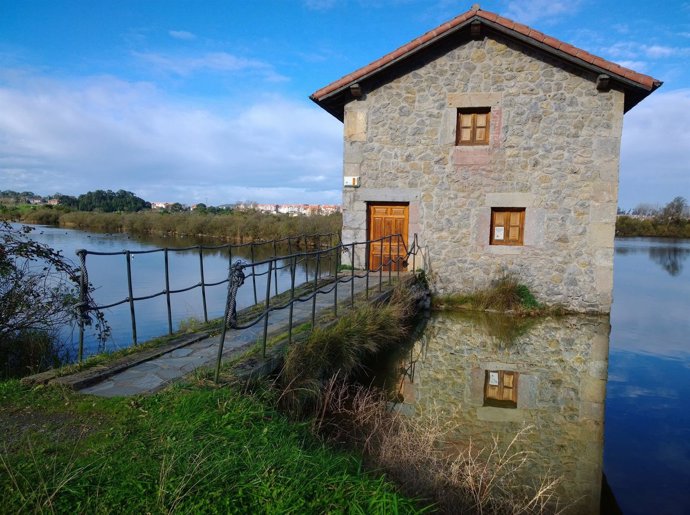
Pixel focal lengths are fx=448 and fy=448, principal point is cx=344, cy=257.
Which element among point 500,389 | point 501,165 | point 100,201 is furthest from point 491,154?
point 100,201

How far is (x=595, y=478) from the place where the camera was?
4164 mm

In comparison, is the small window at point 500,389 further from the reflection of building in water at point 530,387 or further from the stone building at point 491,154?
the stone building at point 491,154

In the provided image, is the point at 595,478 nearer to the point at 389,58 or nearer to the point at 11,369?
the point at 11,369

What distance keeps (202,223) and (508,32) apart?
25.9m

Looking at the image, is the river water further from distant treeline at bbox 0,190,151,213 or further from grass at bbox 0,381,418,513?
distant treeline at bbox 0,190,151,213

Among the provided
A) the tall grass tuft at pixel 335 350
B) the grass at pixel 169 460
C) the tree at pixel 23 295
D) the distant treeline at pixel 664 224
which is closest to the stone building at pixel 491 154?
the tall grass tuft at pixel 335 350

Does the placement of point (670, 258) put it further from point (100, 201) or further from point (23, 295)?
point (100, 201)

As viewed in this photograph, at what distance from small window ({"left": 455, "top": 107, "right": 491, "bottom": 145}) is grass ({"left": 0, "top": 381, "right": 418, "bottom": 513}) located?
27.5ft

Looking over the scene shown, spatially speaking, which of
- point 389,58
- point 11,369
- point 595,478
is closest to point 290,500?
point 595,478

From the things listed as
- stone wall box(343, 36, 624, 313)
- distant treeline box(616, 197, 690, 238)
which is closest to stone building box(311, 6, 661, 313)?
stone wall box(343, 36, 624, 313)

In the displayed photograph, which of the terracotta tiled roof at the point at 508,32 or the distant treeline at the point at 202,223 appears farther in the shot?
the distant treeline at the point at 202,223

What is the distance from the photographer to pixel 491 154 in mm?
9969

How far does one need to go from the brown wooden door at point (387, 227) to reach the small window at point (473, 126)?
2.01 metres

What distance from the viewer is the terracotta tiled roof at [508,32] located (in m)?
8.81
